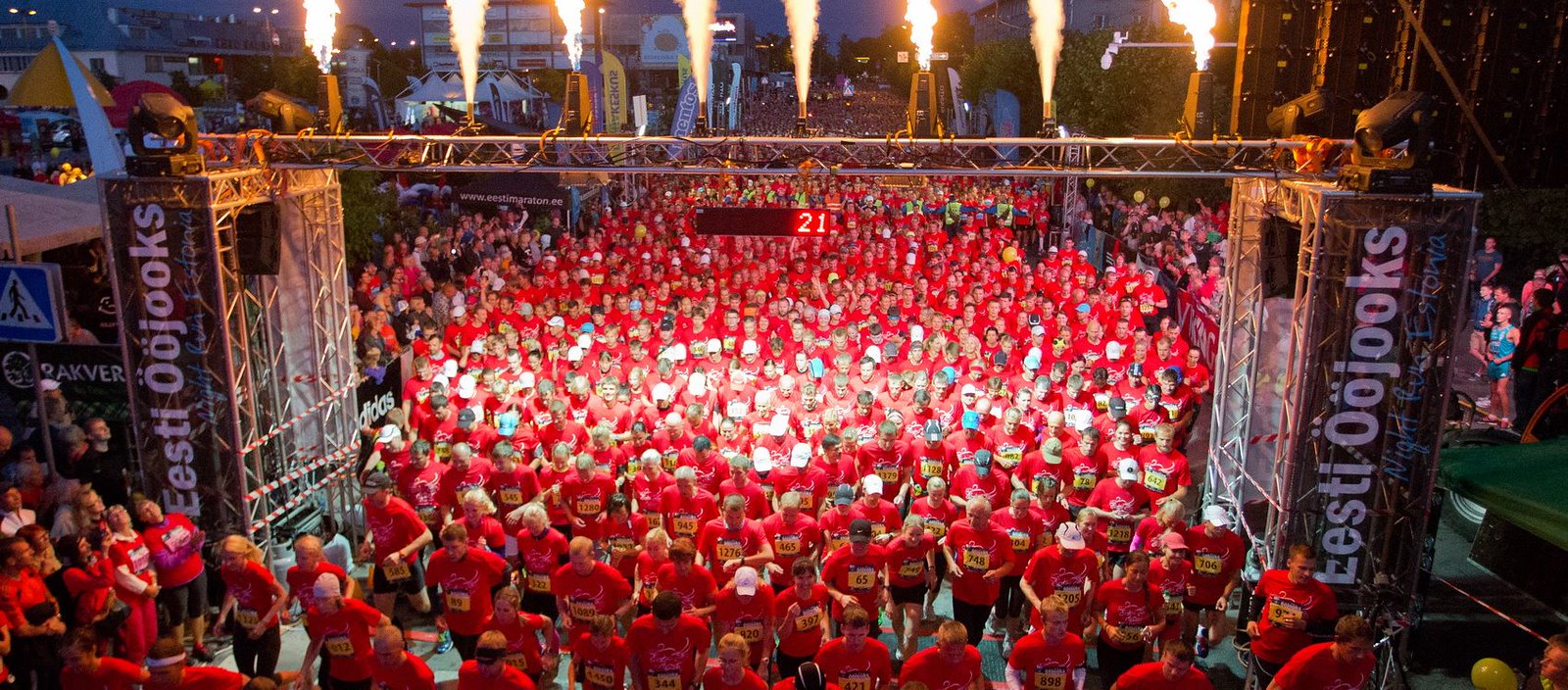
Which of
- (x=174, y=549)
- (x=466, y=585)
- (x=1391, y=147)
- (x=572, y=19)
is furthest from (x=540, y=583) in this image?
(x=1391, y=147)

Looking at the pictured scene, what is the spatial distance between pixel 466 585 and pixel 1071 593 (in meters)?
4.20

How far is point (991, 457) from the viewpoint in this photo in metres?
8.60

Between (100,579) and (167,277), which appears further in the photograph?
(167,277)

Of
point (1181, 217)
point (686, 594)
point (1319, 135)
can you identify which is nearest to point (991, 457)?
point (686, 594)

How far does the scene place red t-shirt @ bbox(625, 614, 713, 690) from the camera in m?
6.04

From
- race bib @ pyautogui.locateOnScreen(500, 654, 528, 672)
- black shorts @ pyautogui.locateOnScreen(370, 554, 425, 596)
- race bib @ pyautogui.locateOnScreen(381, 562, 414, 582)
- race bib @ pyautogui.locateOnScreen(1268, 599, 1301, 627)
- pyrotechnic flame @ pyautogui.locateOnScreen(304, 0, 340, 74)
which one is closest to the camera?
race bib @ pyautogui.locateOnScreen(500, 654, 528, 672)

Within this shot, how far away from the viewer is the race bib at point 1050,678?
6.04 metres

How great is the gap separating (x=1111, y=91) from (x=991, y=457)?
24648mm

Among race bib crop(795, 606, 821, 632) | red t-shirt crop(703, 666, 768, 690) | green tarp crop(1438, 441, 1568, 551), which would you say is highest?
green tarp crop(1438, 441, 1568, 551)

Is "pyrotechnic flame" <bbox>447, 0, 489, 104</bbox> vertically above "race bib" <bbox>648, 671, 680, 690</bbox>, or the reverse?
"pyrotechnic flame" <bbox>447, 0, 489, 104</bbox>

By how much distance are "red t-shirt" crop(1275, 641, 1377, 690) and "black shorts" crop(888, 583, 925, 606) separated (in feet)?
8.18

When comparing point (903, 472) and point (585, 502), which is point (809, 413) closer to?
point (903, 472)

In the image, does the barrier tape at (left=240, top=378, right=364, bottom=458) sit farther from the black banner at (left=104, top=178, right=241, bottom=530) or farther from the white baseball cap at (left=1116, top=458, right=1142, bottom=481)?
the white baseball cap at (left=1116, top=458, right=1142, bottom=481)

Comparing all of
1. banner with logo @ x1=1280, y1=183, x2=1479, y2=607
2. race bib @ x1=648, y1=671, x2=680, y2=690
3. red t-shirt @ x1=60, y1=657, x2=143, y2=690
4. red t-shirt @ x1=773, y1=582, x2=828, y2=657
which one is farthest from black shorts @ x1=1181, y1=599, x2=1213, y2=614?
red t-shirt @ x1=60, y1=657, x2=143, y2=690
